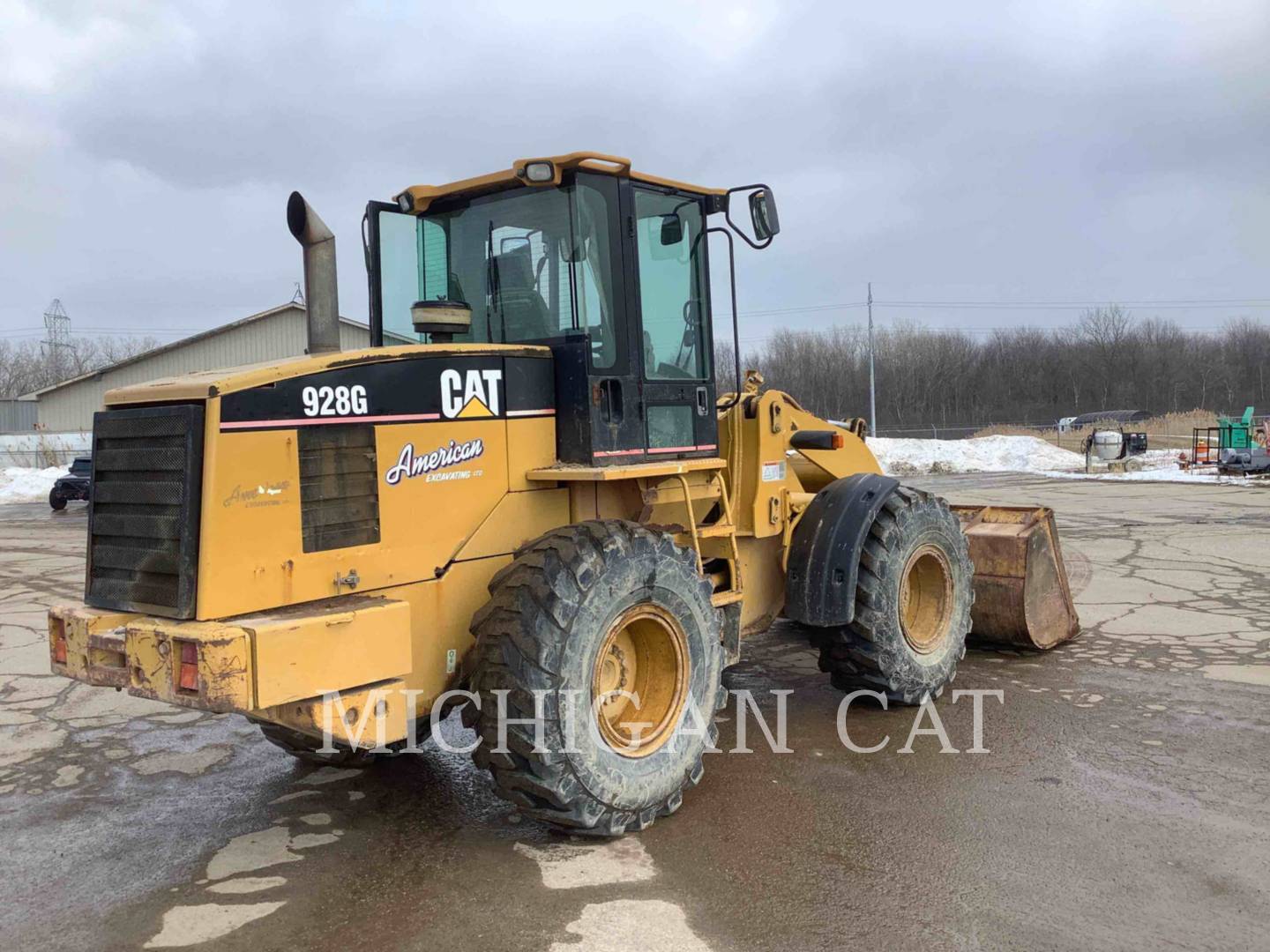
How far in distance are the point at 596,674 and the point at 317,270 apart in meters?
2.05

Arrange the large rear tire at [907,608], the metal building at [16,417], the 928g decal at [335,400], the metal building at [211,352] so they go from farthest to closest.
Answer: the metal building at [16,417]
the metal building at [211,352]
the large rear tire at [907,608]
the 928g decal at [335,400]

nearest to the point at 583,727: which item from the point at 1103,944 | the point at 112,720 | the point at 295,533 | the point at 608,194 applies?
the point at 295,533

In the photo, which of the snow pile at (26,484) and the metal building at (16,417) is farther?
the metal building at (16,417)

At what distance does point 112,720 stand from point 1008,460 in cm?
2848

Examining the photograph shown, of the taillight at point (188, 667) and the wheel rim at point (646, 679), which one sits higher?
the taillight at point (188, 667)

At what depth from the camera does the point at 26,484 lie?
1139 inches

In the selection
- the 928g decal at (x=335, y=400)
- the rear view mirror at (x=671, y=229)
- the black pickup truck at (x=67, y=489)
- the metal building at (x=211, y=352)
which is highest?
the metal building at (x=211, y=352)

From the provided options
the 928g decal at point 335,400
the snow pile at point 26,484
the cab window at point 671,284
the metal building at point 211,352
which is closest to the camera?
the 928g decal at point 335,400

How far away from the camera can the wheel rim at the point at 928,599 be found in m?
6.10

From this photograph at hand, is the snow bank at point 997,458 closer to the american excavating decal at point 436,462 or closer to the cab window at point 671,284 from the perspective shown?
the cab window at point 671,284

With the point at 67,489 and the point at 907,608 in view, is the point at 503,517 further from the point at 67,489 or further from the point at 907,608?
the point at 67,489

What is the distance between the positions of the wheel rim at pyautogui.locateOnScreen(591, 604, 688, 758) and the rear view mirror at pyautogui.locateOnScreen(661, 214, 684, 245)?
1.86m

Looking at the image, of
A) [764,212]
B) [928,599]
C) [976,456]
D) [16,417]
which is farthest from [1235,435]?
[16,417]

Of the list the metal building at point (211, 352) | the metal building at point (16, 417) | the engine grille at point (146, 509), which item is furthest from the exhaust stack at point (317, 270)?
the metal building at point (16, 417)
